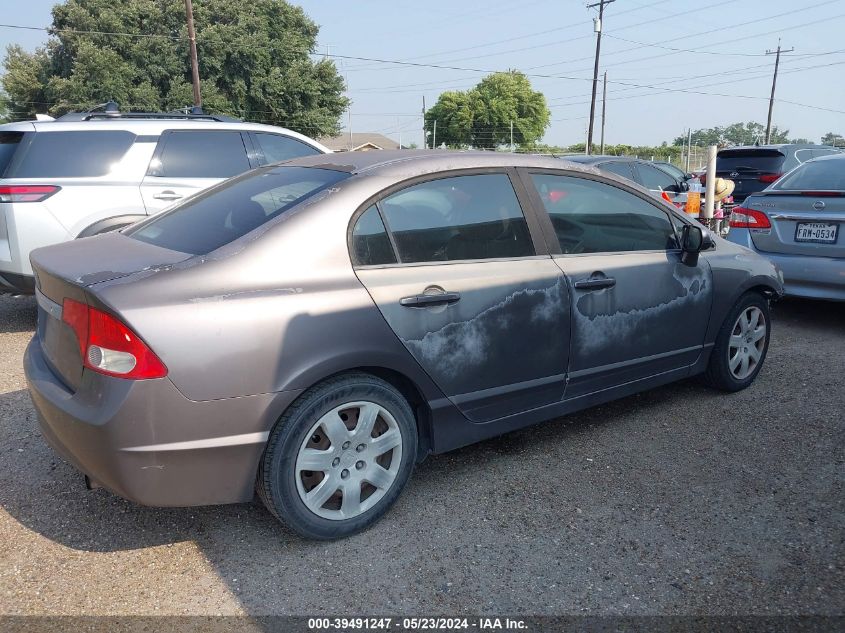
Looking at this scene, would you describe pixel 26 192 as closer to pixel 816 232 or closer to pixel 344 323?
pixel 344 323

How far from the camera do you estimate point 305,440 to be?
103 inches

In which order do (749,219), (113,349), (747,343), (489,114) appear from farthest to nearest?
(489,114) → (749,219) → (747,343) → (113,349)

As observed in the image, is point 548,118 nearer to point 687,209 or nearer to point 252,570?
point 687,209

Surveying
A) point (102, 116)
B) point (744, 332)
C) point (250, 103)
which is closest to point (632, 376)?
point (744, 332)

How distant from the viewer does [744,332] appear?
4.45 m

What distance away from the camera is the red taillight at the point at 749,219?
6.29 meters

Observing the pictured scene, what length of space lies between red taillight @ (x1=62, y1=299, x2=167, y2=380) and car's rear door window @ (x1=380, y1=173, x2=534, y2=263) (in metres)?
1.10

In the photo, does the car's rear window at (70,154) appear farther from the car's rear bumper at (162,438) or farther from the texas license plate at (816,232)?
the texas license plate at (816,232)

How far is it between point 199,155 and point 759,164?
1028cm

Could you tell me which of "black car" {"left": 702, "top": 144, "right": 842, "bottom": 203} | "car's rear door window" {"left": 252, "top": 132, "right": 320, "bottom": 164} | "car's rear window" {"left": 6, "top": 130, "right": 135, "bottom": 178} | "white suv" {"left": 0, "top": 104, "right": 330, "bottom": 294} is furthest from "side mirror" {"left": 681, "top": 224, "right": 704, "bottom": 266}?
"black car" {"left": 702, "top": 144, "right": 842, "bottom": 203}

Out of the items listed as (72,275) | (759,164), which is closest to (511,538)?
(72,275)

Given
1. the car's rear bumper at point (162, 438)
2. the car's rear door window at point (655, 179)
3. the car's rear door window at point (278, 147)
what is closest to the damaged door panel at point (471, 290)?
the car's rear bumper at point (162, 438)

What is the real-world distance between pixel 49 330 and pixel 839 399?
4.48 m

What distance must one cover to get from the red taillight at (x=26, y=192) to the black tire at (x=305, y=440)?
13.5 feet
